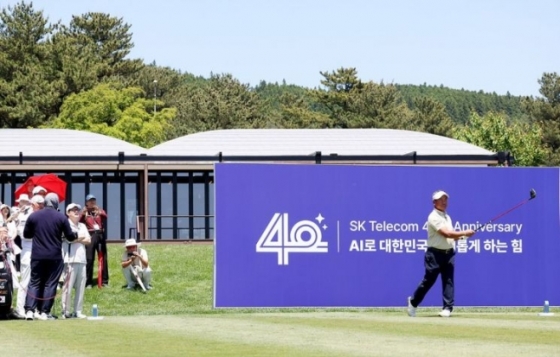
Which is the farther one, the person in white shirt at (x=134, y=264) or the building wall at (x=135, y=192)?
the building wall at (x=135, y=192)

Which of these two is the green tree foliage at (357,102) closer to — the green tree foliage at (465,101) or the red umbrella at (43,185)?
the red umbrella at (43,185)

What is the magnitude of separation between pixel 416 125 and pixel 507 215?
289 ft

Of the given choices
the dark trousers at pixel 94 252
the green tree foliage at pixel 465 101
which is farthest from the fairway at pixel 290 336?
the green tree foliage at pixel 465 101

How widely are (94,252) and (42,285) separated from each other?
273 inches

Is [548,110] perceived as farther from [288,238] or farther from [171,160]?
[288,238]

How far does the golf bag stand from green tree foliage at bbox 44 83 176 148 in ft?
178

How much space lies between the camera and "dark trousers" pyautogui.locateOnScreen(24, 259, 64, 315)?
60.4 ft

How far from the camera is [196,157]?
4259 centimetres

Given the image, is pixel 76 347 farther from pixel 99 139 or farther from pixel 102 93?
pixel 102 93

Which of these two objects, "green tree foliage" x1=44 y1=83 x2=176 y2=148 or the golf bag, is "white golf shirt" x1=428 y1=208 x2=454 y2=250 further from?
"green tree foliage" x1=44 y1=83 x2=176 y2=148

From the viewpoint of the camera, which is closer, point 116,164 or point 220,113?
point 116,164

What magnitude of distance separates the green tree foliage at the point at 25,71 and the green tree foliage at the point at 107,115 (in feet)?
7.01

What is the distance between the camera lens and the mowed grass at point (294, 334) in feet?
40.8

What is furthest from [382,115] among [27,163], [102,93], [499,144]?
[27,163]
